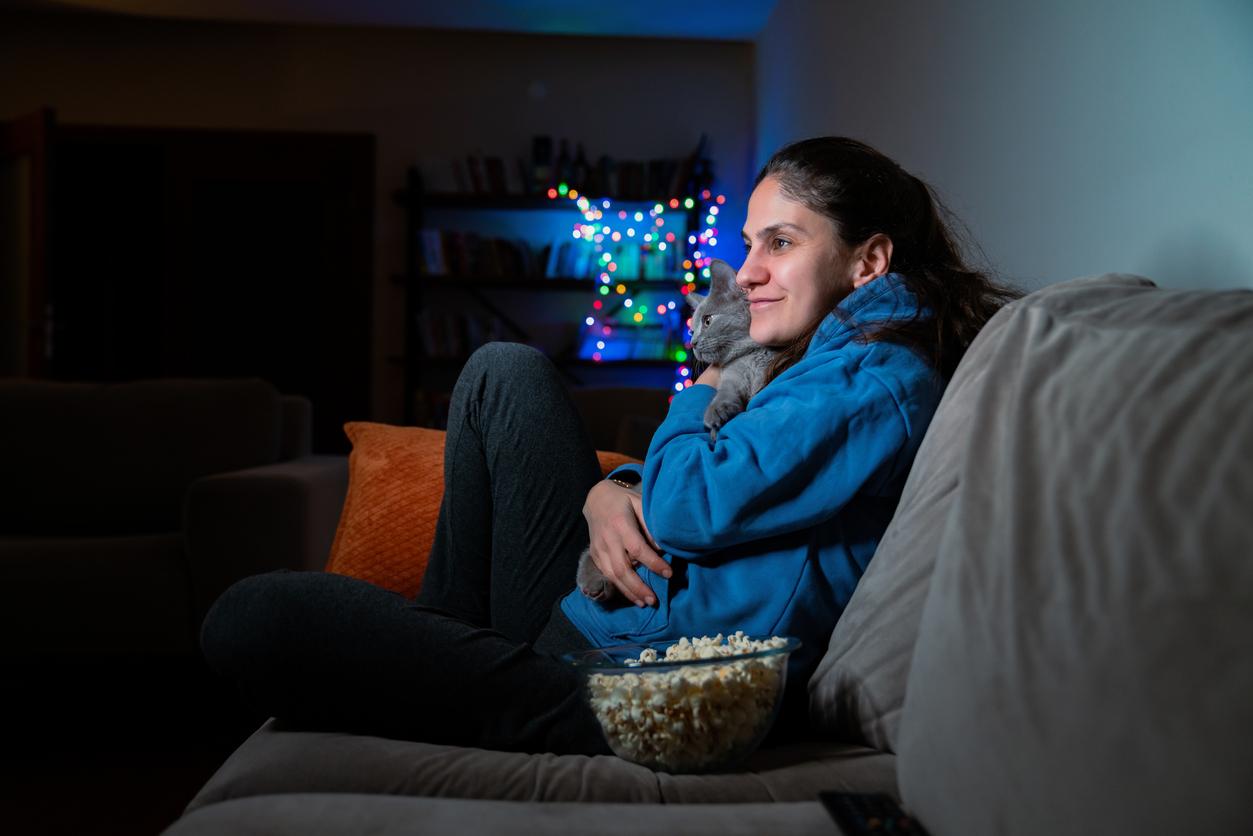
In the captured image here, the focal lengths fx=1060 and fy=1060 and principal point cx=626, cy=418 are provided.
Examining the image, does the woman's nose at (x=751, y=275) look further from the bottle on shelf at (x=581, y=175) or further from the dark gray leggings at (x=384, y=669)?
the bottle on shelf at (x=581, y=175)

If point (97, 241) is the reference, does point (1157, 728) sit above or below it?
below

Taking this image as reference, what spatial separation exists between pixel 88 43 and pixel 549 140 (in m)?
2.65

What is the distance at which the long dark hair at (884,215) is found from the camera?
1.29 meters

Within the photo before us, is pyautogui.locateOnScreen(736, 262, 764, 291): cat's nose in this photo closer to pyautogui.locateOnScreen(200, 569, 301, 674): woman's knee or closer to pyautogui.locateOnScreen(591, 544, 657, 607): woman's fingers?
pyautogui.locateOnScreen(591, 544, 657, 607): woman's fingers

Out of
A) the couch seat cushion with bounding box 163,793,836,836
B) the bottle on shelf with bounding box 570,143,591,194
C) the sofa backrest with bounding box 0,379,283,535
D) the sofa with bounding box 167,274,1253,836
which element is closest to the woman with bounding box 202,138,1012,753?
the sofa with bounding box 167,274,1253,836

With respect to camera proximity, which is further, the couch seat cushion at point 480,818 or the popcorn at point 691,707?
the popcorn at point 691,707

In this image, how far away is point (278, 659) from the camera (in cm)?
107

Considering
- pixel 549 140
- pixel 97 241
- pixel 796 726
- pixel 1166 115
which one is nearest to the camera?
pixel 796 726

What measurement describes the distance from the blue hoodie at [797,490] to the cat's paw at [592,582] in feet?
0.19

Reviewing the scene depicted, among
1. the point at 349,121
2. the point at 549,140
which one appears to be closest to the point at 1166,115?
the point at 549,140

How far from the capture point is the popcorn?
0.92 m

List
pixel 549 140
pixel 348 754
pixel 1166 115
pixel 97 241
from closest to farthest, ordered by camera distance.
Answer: pixel 348 754
pixel 1166 115
pixel 549 140
pixel 97 241

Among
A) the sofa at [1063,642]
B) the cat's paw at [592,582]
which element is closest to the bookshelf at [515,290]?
the cat's paw at [592,582]

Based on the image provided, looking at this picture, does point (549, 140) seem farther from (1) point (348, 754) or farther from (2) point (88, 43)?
(1) point (348, 754)
